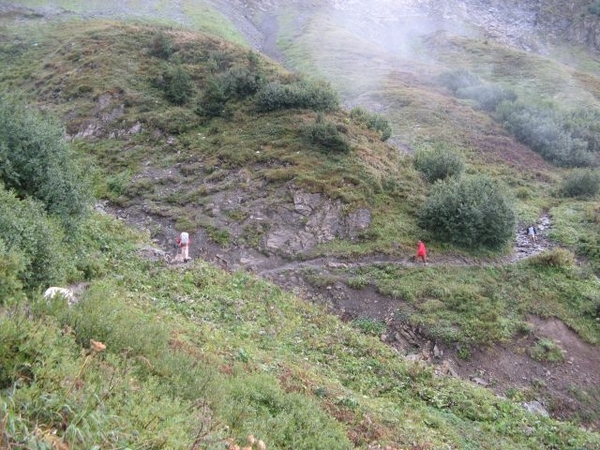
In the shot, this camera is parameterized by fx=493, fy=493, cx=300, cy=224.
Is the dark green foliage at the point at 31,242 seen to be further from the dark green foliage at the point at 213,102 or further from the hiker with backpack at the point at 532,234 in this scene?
the hiker with backpack at the point at 532,234

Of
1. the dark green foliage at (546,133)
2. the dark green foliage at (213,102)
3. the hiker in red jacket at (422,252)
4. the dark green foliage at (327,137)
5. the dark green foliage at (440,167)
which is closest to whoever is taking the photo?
the hiker in red jacket at (422,252)

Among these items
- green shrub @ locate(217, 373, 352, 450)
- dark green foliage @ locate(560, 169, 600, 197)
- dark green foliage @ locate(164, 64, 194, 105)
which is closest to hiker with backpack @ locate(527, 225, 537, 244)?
dark green foliage @ locate(560, 169, 600, 197)

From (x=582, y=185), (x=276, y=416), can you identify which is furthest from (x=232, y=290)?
(x=582, y=185)

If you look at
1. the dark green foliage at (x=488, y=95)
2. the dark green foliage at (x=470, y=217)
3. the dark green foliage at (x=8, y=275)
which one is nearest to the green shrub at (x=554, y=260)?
the dark green foliage at (x=470, y=217)

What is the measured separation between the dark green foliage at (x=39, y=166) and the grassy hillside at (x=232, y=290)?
789mm

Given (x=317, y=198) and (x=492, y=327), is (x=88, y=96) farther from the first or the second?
(x=492, y=327)

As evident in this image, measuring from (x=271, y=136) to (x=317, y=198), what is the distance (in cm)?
529

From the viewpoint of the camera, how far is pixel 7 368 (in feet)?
14.0

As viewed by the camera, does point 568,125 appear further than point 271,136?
Yes

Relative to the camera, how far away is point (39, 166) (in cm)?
1185

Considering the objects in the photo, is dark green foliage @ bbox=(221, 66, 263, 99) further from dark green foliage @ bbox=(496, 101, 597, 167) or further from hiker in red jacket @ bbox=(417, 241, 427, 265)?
dark green foliage @ bbox=(496, 101, 597, 167)

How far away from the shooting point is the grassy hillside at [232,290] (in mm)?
4852

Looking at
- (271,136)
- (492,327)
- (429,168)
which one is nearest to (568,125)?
(429,168)

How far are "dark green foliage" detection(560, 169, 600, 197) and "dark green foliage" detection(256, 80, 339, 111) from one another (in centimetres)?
1487
